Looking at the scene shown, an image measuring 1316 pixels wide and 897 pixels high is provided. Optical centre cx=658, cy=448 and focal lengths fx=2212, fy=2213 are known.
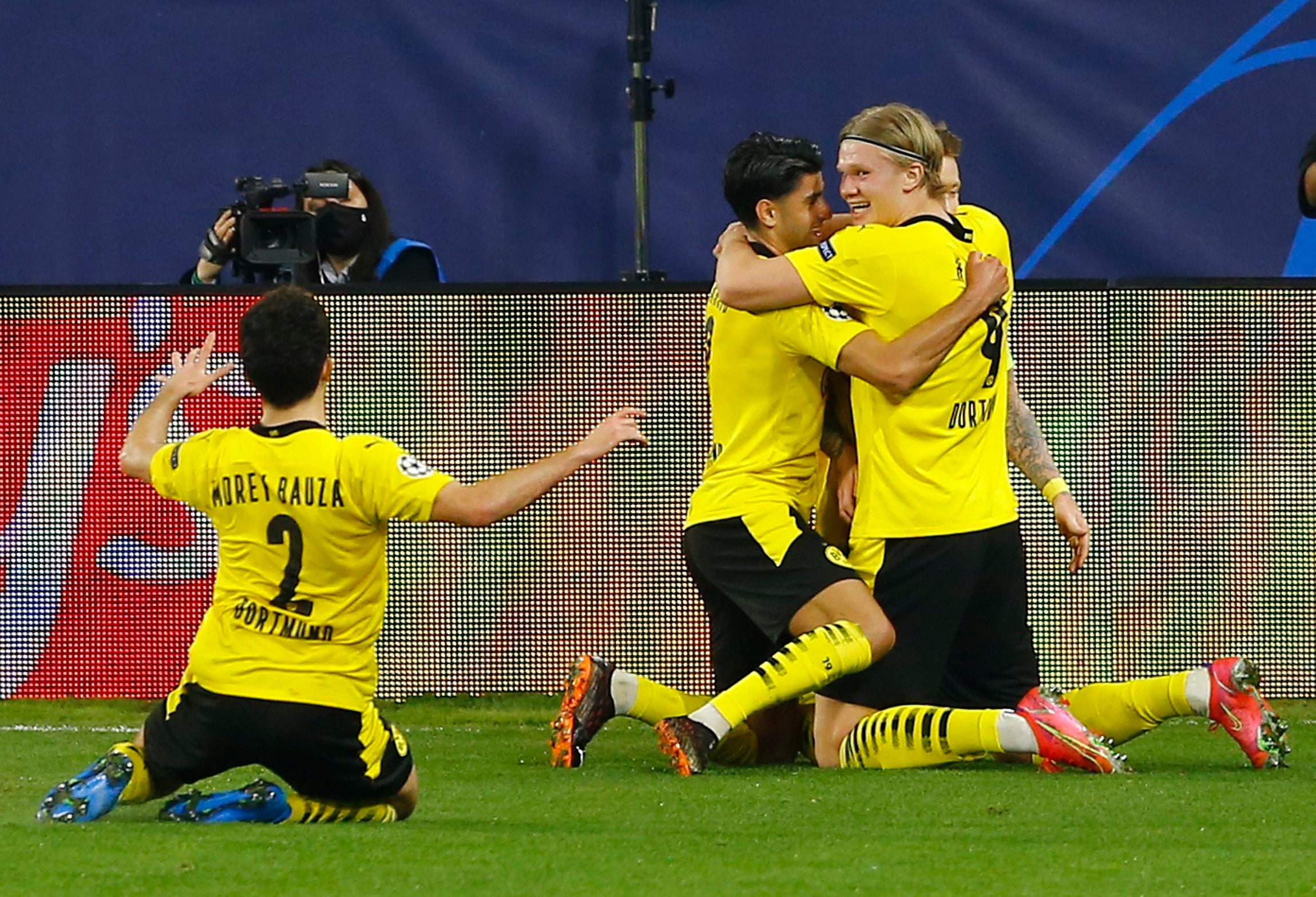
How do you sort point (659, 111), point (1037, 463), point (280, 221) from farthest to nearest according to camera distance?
point (659, 111), point (280, 221), point (1037, 463)

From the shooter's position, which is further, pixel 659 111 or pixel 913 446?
pixel 659 111

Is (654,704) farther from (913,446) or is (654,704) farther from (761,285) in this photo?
(761,285)

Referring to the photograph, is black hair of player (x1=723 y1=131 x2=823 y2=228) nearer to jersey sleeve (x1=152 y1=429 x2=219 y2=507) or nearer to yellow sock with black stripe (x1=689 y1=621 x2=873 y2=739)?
yellow sock with black stripe (x1=689 y1=621 x2=873 y2=739)

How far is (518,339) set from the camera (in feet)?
24.1

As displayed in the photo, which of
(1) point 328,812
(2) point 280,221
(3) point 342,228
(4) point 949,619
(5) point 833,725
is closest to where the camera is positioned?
(1) point 328,812

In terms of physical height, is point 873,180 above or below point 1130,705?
above

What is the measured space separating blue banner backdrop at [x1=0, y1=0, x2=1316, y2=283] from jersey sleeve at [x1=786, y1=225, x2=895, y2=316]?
283 centimetres

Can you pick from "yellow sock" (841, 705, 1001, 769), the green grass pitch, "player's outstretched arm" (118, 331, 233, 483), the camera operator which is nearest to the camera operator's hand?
the camera operator

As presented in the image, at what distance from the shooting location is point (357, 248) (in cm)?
794

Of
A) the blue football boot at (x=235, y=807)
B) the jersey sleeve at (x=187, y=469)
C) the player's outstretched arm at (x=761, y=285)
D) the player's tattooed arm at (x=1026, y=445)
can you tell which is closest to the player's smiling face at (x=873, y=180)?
the player's outstretched arm at (x=761, y=285)

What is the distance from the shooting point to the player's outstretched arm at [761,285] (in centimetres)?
573

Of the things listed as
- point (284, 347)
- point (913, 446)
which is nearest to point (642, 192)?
point (913, 446)

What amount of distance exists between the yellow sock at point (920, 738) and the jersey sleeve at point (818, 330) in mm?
922

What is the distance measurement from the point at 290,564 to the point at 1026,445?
2495 millimetres
